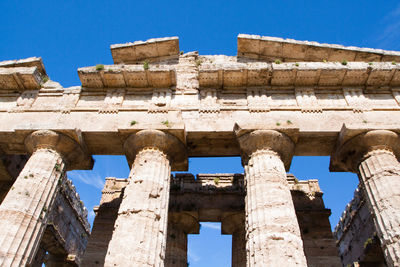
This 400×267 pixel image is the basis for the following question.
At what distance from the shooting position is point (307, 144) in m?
11.7

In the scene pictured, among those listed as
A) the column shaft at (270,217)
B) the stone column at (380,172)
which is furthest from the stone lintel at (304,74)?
the column shaft at (270,217)

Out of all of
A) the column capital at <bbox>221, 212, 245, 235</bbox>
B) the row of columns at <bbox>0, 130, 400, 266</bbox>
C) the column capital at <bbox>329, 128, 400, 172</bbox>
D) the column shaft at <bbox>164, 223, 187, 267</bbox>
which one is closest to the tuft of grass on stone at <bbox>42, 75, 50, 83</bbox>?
the row of columns at <bbox>0, 130, 400, 266</bbox>

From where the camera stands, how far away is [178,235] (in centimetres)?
1466

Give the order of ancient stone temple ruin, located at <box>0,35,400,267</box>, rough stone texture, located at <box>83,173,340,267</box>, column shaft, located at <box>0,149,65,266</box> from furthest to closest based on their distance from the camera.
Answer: rough stone texture, located at <box>83,173,340,267</box>, ancient stone temple ruin, located at <box>0,35,400,267</box>, column shaft, located at <box>0,149,65,266</box>

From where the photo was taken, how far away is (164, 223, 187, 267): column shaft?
1371 cm

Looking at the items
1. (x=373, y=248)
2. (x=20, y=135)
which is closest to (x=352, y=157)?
(x=373, y=248)

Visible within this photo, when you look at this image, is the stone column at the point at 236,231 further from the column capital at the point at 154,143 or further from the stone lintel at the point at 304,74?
the stone lintel at the point at 304,74

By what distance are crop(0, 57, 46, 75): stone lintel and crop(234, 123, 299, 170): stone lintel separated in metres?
8.24

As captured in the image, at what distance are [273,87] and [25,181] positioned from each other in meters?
8.74

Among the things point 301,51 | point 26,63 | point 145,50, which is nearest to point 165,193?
point 145,50

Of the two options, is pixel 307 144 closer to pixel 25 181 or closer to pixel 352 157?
pixel 352 157

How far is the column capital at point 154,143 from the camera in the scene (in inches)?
439

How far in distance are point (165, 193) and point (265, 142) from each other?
11.2 ft

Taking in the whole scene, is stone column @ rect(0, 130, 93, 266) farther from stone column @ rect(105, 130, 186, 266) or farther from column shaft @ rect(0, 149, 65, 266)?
stone column @ rect(105, 130, 186, 266)
